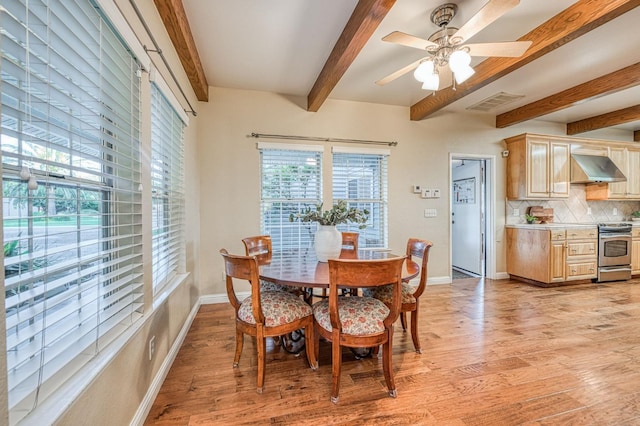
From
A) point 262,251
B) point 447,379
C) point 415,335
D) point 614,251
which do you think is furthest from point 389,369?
point 614,251

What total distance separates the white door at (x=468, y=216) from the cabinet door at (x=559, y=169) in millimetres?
1005

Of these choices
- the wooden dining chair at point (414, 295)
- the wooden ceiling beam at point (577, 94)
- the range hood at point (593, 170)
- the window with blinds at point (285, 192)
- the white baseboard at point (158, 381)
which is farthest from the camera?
the range hood at point (593, 170)

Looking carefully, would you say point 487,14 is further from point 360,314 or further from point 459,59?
point 360,314

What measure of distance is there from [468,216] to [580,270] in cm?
171

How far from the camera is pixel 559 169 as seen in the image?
4.39 metres

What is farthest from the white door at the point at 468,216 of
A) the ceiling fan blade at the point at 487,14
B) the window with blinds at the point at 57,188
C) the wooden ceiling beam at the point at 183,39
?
the window with blinds at the point at 57,188

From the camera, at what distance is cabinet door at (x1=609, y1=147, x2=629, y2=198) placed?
4.61 meters

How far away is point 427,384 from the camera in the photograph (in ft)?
6.07

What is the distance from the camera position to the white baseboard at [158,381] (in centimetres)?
149

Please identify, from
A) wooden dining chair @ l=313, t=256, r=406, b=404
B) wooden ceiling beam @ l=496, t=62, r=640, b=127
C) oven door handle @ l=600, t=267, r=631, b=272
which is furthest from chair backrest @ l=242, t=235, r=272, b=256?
oven door handle @ l=600, t=267, r=631, b=272

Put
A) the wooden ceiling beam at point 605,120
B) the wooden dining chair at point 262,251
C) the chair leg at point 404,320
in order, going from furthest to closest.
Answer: the wooden ceiling beam at point 605,120, the chair leg at point 404,320, the wooden dining chair at point 262,251

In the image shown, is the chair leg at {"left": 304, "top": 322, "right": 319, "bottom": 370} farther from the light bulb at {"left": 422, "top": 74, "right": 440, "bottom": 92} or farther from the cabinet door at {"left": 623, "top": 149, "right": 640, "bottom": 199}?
the cabinet door at {"left": 623, "top": 149, "right": 640, "bottom": 199}

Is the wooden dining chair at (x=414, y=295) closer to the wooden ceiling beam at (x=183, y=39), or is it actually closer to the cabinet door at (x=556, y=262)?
the wooden ceiling beam at (x=183, y=39)

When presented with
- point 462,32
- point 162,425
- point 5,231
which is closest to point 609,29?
point 462,32
